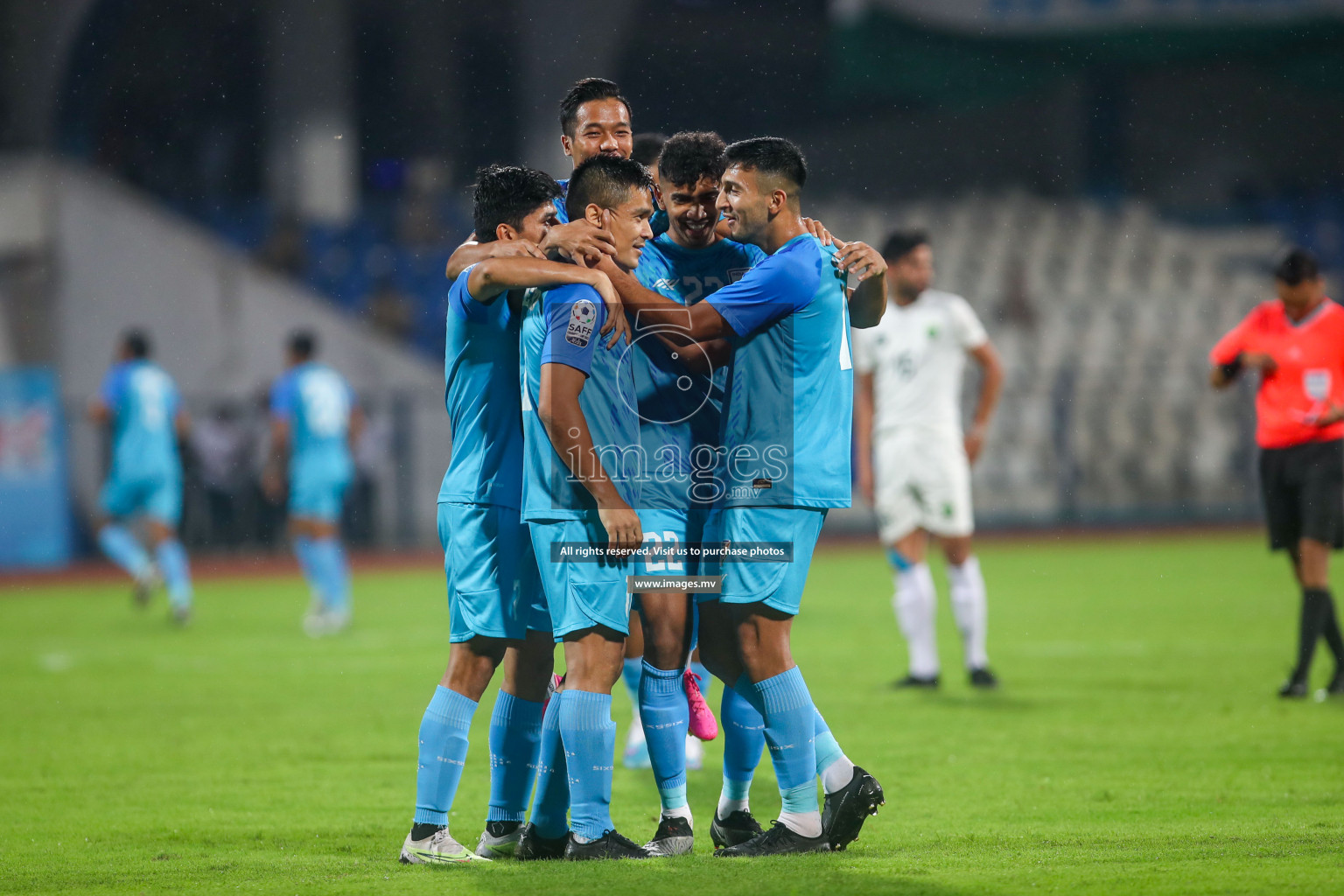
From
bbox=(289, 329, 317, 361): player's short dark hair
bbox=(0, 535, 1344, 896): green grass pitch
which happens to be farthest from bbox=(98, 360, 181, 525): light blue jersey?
bbox=(289, 329, 317, 361): player's short dark hair

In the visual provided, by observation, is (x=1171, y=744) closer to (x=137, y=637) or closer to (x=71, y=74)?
(x=137, y=637)

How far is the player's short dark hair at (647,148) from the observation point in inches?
242

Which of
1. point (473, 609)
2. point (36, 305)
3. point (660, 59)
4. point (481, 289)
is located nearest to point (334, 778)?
point (473, 609)

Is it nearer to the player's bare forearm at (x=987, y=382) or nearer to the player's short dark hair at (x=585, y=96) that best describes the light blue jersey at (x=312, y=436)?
the player's bare forearm at (x=987, y=382)

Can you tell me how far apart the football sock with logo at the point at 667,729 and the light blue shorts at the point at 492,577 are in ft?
1.36

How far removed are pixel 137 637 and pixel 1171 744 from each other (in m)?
9.18

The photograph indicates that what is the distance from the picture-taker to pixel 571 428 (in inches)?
161

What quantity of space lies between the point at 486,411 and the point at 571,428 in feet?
1.81

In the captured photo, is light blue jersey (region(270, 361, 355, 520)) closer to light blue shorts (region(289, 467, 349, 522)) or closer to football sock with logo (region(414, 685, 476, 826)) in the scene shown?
light blue shorts (region(289, 467, 349, 522))

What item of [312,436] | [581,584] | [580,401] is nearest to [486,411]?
[580,401]

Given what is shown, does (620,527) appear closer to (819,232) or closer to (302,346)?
(819,232)

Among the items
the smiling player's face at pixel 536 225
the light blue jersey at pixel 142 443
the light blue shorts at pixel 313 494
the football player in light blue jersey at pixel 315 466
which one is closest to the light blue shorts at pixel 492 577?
→ the smiling player's face at pixel 536 225

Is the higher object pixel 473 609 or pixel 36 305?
pixel 36 305

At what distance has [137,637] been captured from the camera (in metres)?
12.2
